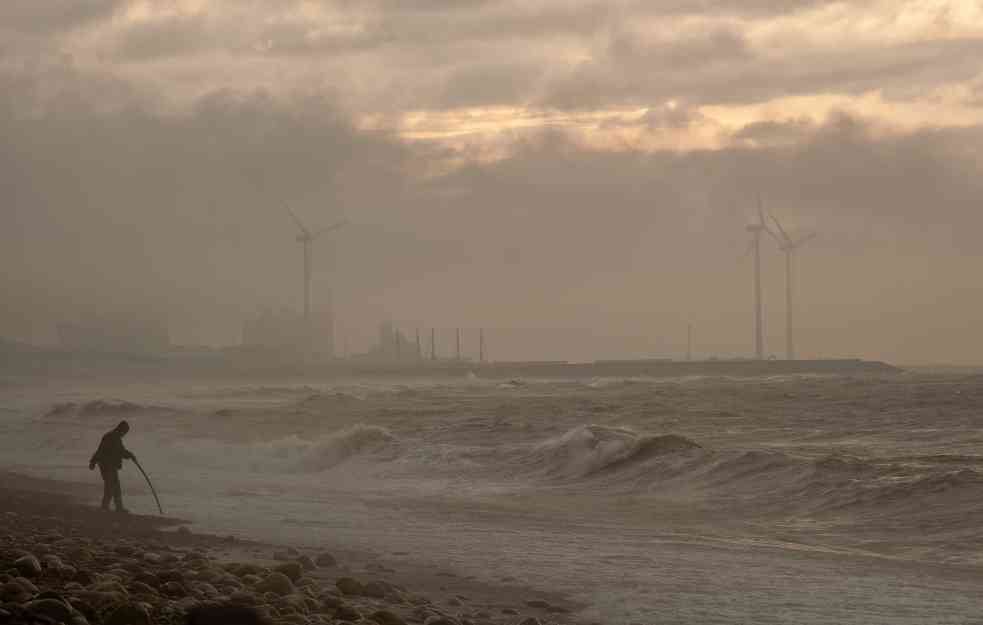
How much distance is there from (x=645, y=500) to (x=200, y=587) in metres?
13.2

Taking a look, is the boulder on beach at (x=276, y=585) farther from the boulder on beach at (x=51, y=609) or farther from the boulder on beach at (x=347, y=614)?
the boulder on beach at (x=51, y=609)

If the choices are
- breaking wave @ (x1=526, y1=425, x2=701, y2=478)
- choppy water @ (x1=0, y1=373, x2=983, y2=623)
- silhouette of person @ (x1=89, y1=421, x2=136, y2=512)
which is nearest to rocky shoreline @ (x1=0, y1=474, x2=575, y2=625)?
choppy water @ (x1=0, y1=373, x2=983, y2=623)

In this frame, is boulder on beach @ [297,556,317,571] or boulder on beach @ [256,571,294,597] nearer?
boulder on beach @ [256,571,294,597]

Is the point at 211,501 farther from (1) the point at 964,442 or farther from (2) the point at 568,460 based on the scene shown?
(1) the point at 964,442

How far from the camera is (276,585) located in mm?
10992

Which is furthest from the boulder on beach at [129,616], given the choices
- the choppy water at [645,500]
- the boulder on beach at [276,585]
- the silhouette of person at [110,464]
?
the silhouette of person at [110,464]

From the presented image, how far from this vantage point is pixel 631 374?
552 ft

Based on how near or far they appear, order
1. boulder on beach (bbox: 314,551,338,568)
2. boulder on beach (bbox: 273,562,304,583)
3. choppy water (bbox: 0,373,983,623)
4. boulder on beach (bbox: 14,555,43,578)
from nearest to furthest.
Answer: boulder on beach (bbox: 14,555,43,578)
boulder on beach (bbox: 273,562,304,583)
choppy water (bbox: 0,373,983,623)
boulder on beach (bbox: 314,551,338,568)

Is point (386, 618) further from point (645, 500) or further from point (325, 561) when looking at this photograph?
point (645, 500)

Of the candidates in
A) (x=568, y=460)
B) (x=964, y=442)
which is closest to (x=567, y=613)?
(x=568, y=460)

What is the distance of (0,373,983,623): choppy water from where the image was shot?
13.1 metres

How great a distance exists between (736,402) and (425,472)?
28.3m

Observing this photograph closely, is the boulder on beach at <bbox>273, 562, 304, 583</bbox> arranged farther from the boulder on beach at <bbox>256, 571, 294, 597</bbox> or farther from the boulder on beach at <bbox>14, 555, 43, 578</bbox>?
the boulder on beach at <bbox>14, 555, 43, 578</bbox>

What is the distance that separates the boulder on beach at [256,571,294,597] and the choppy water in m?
2.79
